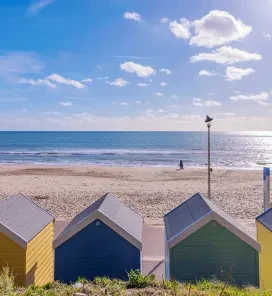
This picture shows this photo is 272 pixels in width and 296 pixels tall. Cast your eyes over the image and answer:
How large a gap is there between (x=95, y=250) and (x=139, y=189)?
1765cm

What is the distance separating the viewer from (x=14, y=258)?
20.2ft

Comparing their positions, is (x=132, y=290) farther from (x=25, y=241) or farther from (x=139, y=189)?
(x=139, y=189)

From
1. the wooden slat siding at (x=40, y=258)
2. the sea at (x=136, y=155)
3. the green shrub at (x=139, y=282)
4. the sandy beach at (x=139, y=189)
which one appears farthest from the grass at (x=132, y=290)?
the sea at (x=136, y=155)

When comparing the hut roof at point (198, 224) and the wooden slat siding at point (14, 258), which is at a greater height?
the hut roof at point (198, 224)

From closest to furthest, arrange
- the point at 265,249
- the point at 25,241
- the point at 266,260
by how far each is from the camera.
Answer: the point at 25,241, the point at 266,260, the point at 265,249

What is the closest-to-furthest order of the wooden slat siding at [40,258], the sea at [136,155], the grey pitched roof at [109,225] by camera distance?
1. the wooden slat siding at [40,258]
2. the grey pitched roof at [109,225]
3. the sea at [136,155]

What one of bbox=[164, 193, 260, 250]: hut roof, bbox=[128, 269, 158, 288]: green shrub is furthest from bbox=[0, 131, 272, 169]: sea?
bbox=[128, 269, 158, 288]: green shrub

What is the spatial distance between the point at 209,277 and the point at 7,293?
3.67 m

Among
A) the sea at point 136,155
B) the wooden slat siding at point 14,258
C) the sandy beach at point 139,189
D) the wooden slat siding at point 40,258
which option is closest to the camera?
the wooden slat siding at point 14,258

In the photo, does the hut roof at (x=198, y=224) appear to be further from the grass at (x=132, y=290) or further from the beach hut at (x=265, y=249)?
the grass at (x=132, y=290)

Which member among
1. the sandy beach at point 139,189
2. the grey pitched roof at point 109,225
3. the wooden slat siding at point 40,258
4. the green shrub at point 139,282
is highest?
the grey pitched roof at point 109,225

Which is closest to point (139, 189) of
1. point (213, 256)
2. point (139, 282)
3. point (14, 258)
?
point (213, 256)

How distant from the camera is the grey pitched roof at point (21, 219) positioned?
6.17 meters

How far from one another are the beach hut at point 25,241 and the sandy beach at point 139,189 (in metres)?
7.53
